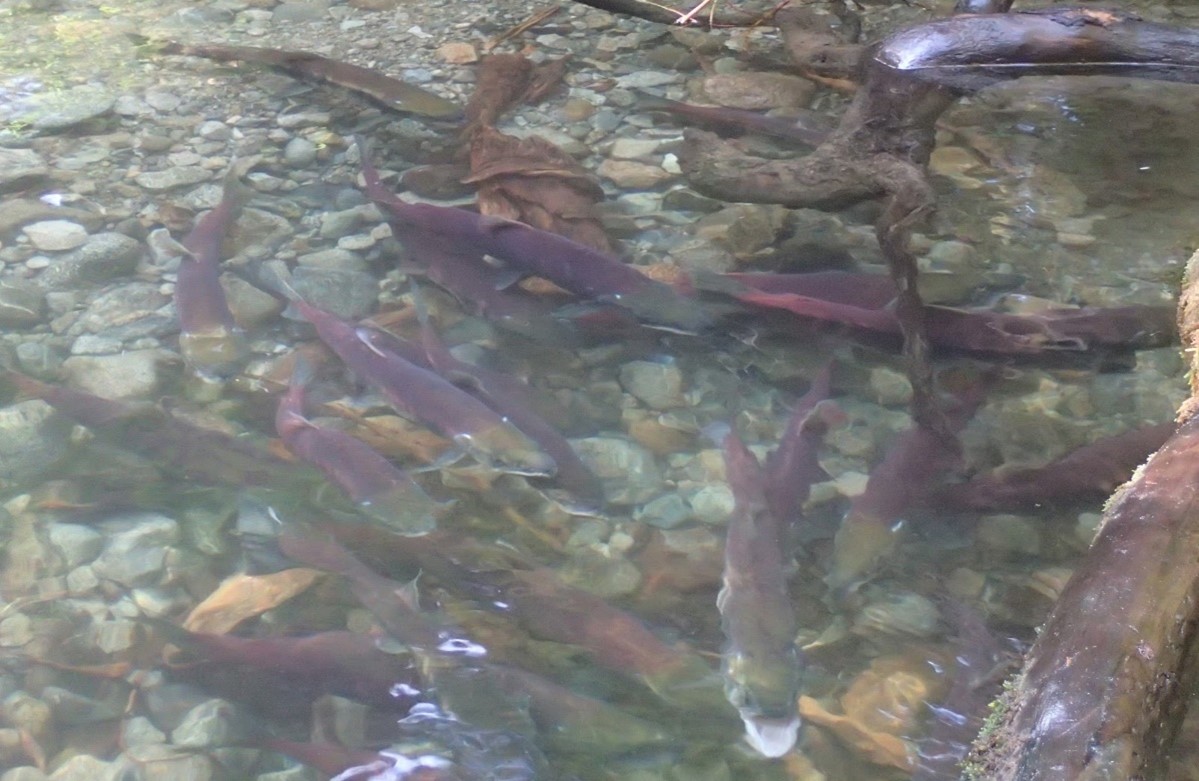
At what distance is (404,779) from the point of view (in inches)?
84.6

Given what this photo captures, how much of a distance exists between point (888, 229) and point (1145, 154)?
5.28 ft

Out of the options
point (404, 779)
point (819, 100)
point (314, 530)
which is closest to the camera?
point (404, 779)

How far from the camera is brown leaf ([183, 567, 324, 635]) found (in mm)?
2545

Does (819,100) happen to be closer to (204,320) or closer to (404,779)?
(204,320)

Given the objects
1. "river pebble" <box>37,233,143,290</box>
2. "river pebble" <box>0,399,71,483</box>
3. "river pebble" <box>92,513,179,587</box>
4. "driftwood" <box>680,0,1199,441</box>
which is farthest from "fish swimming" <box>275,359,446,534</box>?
"driftwood" <box>680,0,1199,441</box>

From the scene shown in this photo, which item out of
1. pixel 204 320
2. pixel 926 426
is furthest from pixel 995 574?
pixel 204 320

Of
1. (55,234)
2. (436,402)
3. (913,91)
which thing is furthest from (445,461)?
(913,91)

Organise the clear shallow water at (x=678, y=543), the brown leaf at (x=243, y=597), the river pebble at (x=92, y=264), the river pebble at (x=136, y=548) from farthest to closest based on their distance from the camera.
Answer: the river pebble at (x=92, y=264), the river pebble at (x=136, y=548), the brown leaf at (x=243, y=597), the clear shallow water at (x=678, y=543)

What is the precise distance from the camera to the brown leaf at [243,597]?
2.54m

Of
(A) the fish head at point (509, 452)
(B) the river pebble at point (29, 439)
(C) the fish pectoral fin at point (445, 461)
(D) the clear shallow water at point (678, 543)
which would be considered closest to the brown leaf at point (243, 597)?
(D) the clear shallow water at point (678, 543)

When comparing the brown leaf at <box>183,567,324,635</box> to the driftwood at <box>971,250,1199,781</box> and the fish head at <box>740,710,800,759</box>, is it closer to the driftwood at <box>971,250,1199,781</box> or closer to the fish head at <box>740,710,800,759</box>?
the fish head at <box>740,710,800,759</box>

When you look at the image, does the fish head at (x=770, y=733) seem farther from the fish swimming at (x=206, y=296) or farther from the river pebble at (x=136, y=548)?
the fish swimming at (x=206, y=296)

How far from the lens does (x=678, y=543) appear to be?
2715mm

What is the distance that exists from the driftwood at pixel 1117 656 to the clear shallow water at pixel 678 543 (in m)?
0.60
